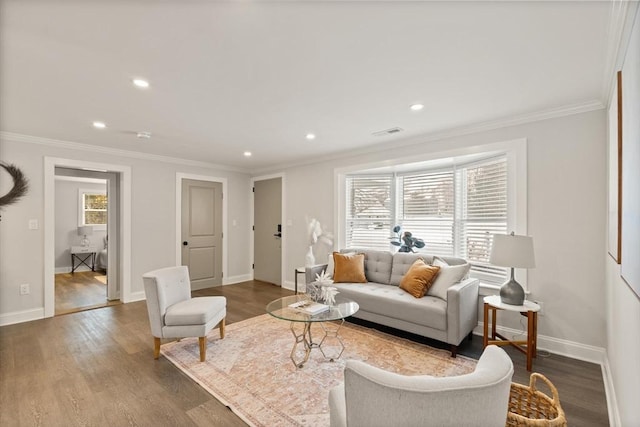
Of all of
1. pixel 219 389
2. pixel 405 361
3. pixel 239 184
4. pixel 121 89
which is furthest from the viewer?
pixel 239 184

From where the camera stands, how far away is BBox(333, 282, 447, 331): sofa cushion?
2877 millimetres

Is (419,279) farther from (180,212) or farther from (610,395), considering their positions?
(180,212)

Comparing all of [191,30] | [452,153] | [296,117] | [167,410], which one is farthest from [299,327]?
[191,30]

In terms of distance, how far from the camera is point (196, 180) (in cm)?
551

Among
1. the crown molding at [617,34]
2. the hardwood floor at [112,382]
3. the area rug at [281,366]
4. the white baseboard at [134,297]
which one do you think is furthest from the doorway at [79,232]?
the crown molding at [617,34]

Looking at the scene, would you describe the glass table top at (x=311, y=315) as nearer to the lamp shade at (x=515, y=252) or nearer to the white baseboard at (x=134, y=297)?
the lamp shade at (x=515, y=252)

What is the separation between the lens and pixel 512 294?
2.72 metres

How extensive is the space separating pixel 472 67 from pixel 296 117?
1679 mm

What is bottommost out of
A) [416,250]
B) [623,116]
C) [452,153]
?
[416,250]

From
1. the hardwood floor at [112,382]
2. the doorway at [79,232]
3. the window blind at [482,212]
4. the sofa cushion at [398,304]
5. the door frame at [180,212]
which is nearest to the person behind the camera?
the hardwood floor at [112,382]

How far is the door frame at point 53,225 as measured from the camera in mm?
3957

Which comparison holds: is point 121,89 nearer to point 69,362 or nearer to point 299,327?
point 69,362

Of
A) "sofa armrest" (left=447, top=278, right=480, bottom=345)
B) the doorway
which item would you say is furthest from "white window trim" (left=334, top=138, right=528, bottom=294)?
the doorway

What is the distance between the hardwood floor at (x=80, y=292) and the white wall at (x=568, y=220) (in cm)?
573
